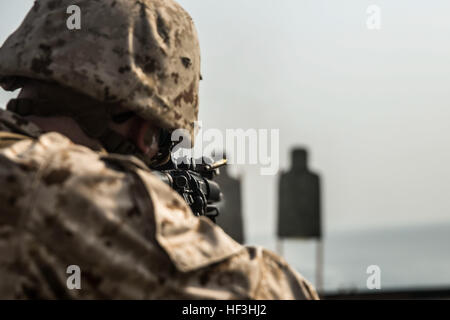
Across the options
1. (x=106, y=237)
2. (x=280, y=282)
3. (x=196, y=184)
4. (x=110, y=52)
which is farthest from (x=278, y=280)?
(x=196, y=184)

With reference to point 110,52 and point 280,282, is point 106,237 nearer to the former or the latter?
point 280,282

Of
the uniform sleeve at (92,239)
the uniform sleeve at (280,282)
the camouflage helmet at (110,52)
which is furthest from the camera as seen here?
the camouflage helmet at (110,52)

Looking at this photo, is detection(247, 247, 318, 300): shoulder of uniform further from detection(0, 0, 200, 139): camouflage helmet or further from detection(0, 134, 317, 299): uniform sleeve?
detection(0, 0, 200, 139): camouflage helmet

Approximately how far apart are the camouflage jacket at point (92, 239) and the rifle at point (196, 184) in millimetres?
1739

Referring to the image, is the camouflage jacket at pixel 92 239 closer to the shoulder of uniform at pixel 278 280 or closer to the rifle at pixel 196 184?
the shoulder of uniform at pixel 278 280

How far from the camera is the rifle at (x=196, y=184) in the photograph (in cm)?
359

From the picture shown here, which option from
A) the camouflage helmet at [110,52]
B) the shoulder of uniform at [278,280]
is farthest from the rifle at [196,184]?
the shoulder of uniform at [278,280]

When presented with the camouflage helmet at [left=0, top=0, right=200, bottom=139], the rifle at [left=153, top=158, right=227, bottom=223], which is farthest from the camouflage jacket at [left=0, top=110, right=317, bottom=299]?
the rifle at [left=153, top=158, right=227, bottom=223]

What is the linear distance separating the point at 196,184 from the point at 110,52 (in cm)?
165

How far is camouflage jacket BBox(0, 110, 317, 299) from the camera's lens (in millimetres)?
1430

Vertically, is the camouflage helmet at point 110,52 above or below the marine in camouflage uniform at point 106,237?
above
